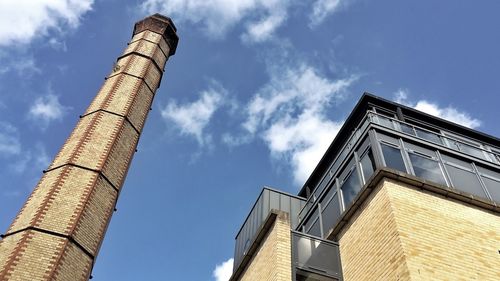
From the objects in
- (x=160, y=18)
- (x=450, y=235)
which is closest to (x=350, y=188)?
(x=450, y=235)

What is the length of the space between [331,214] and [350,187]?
1004 mm

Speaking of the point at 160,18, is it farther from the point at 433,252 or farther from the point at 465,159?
the point at 433,252

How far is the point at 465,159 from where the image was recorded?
10.8m

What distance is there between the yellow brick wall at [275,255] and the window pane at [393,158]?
268cm

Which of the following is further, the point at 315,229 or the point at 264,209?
the point at 264,209

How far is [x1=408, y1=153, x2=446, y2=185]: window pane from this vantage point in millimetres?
9719

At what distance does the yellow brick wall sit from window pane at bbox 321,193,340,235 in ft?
6.05

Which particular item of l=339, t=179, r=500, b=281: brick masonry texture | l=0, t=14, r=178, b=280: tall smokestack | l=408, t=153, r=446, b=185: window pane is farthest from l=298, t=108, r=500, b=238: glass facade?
l=0, t=14, r=178, b=280: tall smokestack

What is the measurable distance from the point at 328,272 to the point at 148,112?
11.9 meters

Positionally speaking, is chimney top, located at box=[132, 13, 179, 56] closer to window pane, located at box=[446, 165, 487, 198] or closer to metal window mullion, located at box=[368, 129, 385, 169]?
metal window mullion, located at box=[368, 129, 385, 169]

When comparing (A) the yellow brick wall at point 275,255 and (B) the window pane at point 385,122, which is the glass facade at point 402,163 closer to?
(B) the window pane at point 385,122

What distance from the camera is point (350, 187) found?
419 inches

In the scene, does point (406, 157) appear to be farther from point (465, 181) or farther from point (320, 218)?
point (320, 218)

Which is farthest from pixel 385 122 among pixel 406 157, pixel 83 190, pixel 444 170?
pixel 83 190
